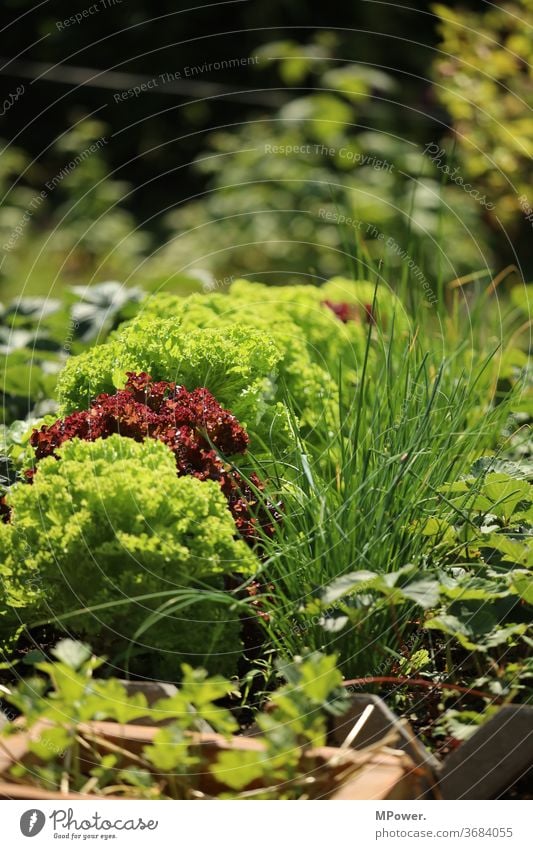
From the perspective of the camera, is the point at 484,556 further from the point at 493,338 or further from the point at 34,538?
the point at 493,338

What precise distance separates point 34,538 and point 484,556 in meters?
1.15

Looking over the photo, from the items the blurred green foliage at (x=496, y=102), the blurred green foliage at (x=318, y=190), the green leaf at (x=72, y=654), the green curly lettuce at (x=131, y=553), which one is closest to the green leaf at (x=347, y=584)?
the green curly lettuce at (x=131, y=553)

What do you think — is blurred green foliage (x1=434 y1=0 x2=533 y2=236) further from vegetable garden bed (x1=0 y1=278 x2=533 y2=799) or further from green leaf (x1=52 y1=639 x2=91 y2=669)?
green leaf (x1=52 y1=639 x2=91 y2=669)

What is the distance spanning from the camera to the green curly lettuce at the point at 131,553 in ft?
6.68

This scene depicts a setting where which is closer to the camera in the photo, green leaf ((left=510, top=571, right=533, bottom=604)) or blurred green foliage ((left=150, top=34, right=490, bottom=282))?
green leaf ((left=510, top=571, right=533, bottom=604))

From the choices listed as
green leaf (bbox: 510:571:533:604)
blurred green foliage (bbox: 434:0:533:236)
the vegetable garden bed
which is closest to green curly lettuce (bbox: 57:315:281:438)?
the vegetable garden bed

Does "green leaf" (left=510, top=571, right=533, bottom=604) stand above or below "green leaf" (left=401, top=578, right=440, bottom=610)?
below

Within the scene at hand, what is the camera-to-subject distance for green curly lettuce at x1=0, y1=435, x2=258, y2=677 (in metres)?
2.04

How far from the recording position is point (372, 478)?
2156mm

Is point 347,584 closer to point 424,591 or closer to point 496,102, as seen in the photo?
point 424,591

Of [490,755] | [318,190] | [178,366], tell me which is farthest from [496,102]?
[490,755]

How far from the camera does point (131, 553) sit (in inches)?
79.0

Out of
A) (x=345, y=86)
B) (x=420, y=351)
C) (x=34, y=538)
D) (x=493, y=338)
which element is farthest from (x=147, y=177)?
(x=34, y=538)

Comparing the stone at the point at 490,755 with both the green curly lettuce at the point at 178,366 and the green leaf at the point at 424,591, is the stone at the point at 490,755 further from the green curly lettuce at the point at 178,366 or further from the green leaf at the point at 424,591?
the green curly lettuce at the point at 178,366
